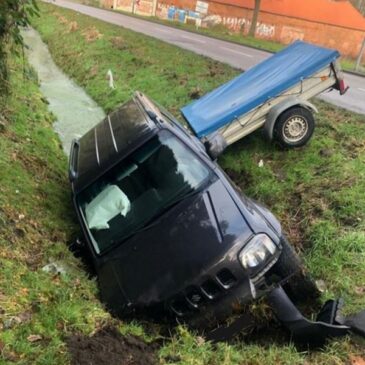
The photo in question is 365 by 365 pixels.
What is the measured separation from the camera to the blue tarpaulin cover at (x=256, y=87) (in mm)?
7602

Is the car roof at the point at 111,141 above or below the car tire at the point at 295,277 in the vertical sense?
above

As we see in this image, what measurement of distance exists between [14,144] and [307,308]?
4648 millimetres

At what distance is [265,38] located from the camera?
36.8 m

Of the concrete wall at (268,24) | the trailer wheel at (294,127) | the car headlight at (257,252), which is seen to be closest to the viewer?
the car headlight at (257,252)

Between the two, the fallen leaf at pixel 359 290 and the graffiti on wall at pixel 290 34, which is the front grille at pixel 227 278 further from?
the graffiti on wall at pixel 290 34

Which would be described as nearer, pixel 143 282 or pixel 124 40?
pixel 143 282

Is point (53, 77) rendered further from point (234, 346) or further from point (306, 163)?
point (234, 346)

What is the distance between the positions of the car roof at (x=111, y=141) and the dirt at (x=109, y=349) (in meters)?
1.79

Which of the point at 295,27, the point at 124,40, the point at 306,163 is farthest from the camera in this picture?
the point at 295,27

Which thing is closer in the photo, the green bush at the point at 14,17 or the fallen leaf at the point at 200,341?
the fallen leaf at the point at 200,341

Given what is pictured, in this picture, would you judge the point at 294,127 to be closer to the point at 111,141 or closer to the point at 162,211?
Answer: the point at 111,141

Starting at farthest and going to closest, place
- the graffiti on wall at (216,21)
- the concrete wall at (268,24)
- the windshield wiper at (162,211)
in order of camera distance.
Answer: the graffiti on wall at (216,21) → the concrete wall at (268,24) → the windshield wiper at (162,211)

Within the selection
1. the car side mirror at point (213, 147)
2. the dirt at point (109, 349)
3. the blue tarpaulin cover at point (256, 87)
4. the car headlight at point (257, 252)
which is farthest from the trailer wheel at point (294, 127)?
the dirt at point (109, 349)

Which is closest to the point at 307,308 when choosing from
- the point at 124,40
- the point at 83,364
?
the point at 83,364
